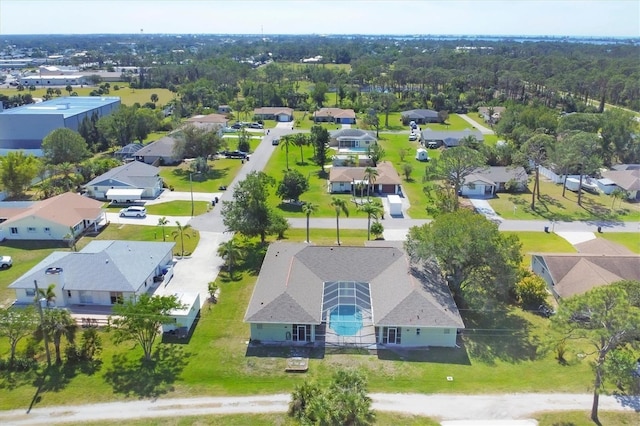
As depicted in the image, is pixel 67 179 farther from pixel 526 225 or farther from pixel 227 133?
pixel 526 225

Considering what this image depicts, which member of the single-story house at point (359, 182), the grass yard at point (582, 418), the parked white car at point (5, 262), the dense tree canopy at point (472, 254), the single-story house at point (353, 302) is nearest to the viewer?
the grass yard at point (582, 418)

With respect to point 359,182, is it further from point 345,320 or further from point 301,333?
point 301,333

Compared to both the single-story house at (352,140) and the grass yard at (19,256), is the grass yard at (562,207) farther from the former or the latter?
the grass yard at (19,256)

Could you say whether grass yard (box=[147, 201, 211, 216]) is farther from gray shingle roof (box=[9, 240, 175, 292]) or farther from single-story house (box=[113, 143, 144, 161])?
single-story house (box=[113, 143, 144, 161])

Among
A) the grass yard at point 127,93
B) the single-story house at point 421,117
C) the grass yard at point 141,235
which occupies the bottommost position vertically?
the grass yard at point 141,235

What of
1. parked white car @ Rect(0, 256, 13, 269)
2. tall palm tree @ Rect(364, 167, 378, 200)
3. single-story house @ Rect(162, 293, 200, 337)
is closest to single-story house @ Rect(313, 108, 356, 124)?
tall palm tree @ Rect(364, 167, 378, 200)

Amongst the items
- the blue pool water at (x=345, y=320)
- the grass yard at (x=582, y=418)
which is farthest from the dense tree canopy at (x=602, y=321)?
the blue pool water at (x=345, y=320)

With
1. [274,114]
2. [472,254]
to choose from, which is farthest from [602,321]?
[274,114]

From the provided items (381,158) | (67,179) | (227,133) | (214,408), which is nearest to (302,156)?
(381,158)
